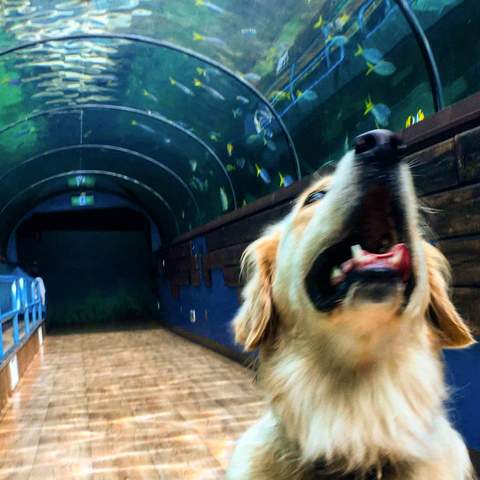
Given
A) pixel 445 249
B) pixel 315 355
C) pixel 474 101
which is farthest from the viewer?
pixel 445 249

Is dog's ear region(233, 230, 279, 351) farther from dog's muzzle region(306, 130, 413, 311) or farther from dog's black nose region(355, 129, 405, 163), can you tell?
dog's black nose region(355, 129, 405, 163)

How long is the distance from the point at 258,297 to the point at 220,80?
511cm

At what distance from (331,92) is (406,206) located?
3.72 metres

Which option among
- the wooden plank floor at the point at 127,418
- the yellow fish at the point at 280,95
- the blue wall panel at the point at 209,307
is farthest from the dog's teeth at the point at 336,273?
the blue wall panel at the point at 209,307

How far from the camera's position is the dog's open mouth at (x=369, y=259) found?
4.44ft

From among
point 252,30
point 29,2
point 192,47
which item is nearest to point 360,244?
point 252,30

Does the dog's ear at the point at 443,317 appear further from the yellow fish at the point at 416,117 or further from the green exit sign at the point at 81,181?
the green exit sign at the point at 81,181

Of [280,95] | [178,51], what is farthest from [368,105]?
[178,51]

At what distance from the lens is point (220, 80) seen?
6391 millimetres

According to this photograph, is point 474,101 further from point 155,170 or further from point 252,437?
point 155,170

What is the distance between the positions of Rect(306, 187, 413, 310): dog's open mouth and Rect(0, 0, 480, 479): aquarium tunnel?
3.98 feet

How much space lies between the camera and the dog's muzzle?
136cm

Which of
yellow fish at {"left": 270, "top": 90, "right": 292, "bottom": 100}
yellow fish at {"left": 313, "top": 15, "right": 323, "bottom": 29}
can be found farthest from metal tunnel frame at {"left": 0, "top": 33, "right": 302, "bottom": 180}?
yellow fish at {"left": 313, "top": 15, "right": 323, "bottom": 29}

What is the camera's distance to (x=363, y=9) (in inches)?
161
